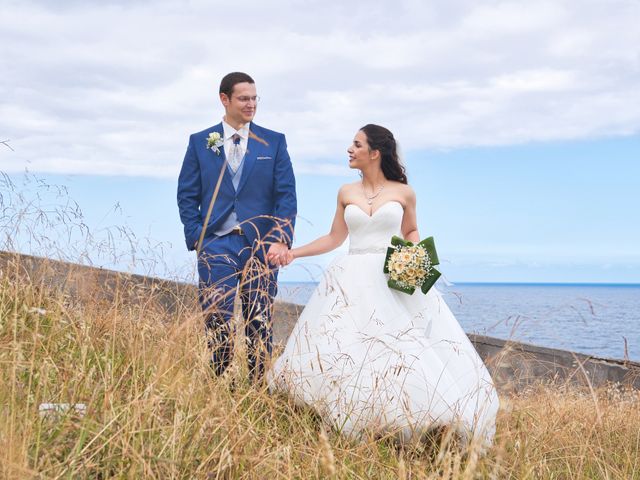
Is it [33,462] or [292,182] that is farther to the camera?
[292,182]

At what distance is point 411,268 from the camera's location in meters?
4.50

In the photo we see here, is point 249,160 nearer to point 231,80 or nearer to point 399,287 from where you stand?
point 231,80

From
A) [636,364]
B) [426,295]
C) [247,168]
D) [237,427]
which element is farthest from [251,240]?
[636,364]

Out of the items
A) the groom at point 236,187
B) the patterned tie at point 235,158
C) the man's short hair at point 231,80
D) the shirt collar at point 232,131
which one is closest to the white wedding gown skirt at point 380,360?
the groom at point 236,187

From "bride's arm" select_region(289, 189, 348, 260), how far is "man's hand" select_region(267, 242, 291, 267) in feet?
1.14

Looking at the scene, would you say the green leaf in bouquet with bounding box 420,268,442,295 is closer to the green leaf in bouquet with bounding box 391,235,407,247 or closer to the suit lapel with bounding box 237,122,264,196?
the green leaf in bouquet with bounding box 391,235,407,247

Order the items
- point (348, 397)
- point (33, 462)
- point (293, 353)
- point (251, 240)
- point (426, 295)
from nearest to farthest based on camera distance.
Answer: point (33, 462) < point (348, 397) < point (293, 353) < point (426, 295) < point (251, 240)

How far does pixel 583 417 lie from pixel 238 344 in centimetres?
249

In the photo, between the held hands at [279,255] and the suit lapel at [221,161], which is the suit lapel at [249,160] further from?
the held hands at [279,255]

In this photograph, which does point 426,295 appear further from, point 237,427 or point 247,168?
point 237,427

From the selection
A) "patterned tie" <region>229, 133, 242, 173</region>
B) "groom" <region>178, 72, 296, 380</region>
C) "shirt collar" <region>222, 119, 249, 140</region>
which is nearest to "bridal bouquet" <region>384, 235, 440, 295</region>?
"groom" <region>178, 72, 296, 380</region>

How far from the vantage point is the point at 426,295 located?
4684mm

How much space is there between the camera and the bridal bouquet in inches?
178

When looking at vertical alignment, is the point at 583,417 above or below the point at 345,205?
below
